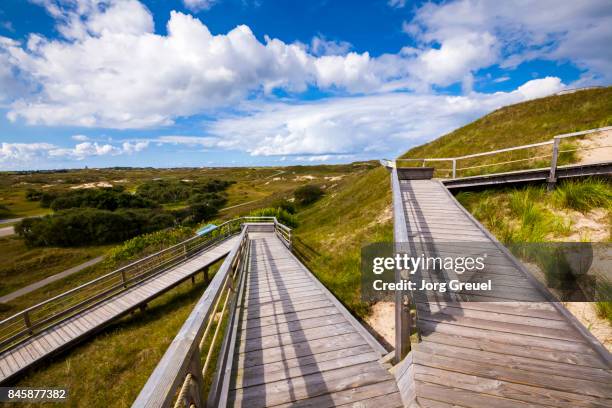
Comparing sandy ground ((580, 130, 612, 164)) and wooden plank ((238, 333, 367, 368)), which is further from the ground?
sandy ground ((580, 130, 612, 164))

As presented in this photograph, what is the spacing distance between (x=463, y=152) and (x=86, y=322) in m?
22.8

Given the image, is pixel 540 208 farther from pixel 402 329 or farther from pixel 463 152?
pixel 463 152

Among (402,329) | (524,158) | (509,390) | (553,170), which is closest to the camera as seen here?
(509,390)

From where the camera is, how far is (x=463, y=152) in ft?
57.2

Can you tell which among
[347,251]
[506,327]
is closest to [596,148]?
[347,251]

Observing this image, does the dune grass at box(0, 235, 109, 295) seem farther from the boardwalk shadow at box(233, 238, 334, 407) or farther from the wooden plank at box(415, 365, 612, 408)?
the wooden plank at box(415, 365, 612, 408)

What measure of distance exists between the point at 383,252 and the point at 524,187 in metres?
5.23

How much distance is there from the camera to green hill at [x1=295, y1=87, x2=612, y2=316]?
30.3 feet

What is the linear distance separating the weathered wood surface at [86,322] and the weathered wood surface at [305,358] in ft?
29.3

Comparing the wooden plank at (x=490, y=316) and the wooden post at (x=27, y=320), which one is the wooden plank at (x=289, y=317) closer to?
the wooden plank at (x=490, y=316)

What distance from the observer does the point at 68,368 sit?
8.68 metres

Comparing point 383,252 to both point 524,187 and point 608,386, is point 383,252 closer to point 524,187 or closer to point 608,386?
point 524,187

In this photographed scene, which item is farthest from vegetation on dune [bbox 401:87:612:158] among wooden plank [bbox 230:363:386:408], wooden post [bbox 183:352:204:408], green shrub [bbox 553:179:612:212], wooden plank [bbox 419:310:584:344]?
wooden post [bbox 183:352:204:408]

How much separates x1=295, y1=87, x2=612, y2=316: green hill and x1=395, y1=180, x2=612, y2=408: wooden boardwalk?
3204 mm
